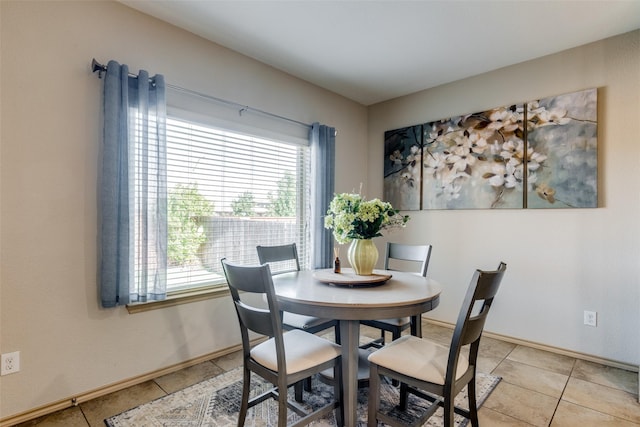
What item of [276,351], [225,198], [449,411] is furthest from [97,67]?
[449,411]

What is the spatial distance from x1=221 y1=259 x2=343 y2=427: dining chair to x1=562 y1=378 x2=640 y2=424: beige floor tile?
1.62m

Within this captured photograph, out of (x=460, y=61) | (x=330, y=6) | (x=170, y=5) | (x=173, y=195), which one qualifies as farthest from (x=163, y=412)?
(x=460, y=61)

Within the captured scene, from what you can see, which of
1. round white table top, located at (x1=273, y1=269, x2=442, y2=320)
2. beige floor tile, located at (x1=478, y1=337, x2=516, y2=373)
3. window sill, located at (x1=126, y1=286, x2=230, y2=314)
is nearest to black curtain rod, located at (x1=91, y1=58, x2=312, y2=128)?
window sill, located at (x1=126, y1=286, x2=230, y2=314)

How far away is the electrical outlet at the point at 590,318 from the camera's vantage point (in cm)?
265

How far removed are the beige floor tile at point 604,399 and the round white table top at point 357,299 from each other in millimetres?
1230

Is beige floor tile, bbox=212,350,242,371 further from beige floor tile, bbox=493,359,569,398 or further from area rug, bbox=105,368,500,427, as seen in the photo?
beige floor tile, bbox=493,359,569,398

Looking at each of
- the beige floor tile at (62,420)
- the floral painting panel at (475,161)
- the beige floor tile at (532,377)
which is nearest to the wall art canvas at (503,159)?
the floral painting panel at (475,161)

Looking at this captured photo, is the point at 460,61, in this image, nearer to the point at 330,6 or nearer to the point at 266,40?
the point at 330,6

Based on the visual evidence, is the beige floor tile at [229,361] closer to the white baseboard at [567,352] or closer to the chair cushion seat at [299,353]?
the chair cushion seat at [299,353]

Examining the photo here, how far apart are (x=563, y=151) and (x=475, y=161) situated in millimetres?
710

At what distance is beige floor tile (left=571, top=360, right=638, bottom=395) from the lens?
7.43 ft

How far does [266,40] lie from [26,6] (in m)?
1.50

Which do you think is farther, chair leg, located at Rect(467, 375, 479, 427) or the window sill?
the window sill

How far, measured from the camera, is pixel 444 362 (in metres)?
1.53
